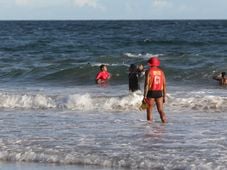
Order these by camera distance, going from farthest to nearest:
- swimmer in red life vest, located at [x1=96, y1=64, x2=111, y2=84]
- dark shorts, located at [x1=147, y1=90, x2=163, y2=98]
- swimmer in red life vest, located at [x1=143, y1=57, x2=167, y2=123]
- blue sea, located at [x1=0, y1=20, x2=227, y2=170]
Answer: swimmer in red life vest, located at [x1=96, y1=64, x2=111, y2=84] → dark shorts, located at [x1=147, y1=90, x2=163, y2=98] → swimmer in red life vest, located at [x1=143, y1=57, x2=167, y2=123] → blue sea, located at [x1=0, y1=20, x2=227, y2=170]

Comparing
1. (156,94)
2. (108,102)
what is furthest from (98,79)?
(156,94)

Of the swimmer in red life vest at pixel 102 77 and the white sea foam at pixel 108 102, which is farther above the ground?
the swimmer in red life vest at pixel 102 77

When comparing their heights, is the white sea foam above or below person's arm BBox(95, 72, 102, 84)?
below

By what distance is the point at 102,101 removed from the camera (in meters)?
16.3

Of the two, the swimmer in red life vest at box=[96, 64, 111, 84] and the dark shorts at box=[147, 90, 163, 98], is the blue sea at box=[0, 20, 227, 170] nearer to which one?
the swimmer in red life vest at box=[96, 64, 111, 84]

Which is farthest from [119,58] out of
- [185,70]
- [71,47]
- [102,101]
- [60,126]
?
[60,126]

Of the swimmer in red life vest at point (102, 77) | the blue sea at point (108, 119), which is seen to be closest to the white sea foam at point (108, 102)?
the blue sea at point (108, 119)

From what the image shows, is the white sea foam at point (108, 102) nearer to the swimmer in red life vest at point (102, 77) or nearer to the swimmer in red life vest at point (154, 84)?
the swimmer in red life vest at point (154, 84)

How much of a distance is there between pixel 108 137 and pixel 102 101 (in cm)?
508

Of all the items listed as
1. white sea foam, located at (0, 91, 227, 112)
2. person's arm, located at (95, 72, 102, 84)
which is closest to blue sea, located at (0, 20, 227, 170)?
white sea foam, located at (0, 91, 227, 112)

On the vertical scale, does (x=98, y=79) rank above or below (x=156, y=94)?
above

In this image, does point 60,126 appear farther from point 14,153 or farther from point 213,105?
point 213,105

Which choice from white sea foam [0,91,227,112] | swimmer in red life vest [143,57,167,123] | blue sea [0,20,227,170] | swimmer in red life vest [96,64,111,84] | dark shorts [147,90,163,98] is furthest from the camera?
swimmer in red life vest [96,64,111,84]

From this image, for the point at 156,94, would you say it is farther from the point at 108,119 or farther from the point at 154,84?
the point at 108,119
